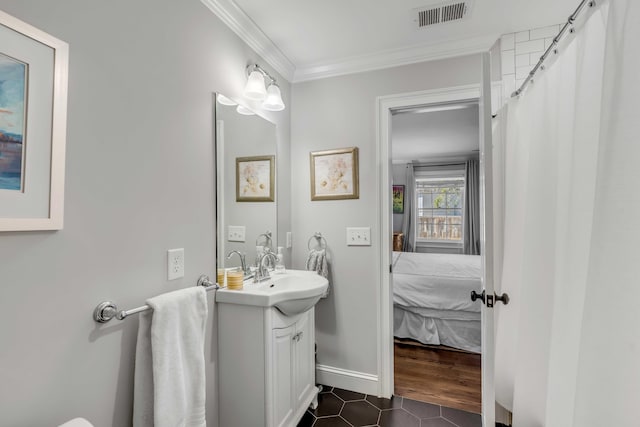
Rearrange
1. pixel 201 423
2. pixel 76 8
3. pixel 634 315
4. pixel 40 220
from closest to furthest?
pixel 634 315, pixel 40 220, pixel 76 8, pixel 201 423

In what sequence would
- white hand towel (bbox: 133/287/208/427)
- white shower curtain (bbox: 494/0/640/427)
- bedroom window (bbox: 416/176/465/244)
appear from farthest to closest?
bedroom window (bbox: 416/176/465/244) → white hand towel (bbox: 133/287/208/427) → white shower curtain (bbox: 494/0/640/427)

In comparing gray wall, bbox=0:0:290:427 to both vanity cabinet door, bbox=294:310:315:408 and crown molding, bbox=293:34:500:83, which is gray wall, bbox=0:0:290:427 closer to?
vanity cabinet door, bbox=294:310:315:408

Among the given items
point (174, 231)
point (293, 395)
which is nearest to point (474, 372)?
point (293, 395)

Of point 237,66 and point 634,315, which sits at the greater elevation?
point 237,66

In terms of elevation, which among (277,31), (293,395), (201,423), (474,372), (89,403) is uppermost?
(277,31)

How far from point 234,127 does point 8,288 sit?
47.6 inches

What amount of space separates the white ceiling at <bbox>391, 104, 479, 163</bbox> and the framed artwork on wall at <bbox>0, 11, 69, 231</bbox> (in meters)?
2.50

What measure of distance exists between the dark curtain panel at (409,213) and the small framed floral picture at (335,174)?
4.23m

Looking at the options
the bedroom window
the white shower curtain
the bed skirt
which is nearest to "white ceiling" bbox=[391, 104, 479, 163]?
the bedroom window

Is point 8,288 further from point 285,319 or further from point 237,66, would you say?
point 237,66

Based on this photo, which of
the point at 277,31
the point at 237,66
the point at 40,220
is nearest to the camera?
the point at 40,220

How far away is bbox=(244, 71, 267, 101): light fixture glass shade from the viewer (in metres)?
1.74

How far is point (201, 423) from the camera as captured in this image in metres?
1.22

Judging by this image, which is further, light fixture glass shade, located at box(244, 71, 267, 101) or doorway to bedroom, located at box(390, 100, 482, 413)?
doorway to bedroom, located at box(390, 100, 482, 413)
